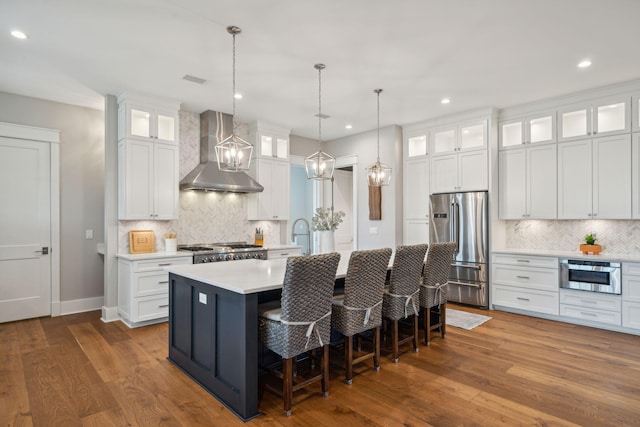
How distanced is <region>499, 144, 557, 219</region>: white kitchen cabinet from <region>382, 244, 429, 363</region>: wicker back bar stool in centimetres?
255

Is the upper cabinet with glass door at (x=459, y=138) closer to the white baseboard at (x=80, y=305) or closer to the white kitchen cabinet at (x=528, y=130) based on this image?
the white kitchen cabinet at (x=528, y=130)

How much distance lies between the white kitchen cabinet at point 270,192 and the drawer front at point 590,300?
418cm

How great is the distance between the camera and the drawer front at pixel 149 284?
165 inches

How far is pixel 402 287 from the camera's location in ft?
10.6

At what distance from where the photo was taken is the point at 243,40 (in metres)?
3.18

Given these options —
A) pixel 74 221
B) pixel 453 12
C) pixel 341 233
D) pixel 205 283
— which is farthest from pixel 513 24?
pixel 74 221

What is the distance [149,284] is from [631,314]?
5.60 meters

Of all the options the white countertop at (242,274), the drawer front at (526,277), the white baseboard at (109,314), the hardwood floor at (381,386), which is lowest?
the hardwood floor at (381,386)

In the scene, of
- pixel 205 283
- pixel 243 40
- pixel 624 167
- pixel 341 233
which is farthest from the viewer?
pixel 341 233

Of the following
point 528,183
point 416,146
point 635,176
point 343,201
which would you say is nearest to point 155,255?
point 343,201

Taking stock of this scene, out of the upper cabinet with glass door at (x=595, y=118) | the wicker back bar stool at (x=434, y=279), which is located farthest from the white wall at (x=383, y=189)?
the upper cabinet with glass door at (x=595, y=118)

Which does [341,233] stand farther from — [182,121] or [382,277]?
[382,277]

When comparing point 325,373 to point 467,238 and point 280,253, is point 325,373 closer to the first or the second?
point 280,253

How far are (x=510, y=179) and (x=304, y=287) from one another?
13.6ft
